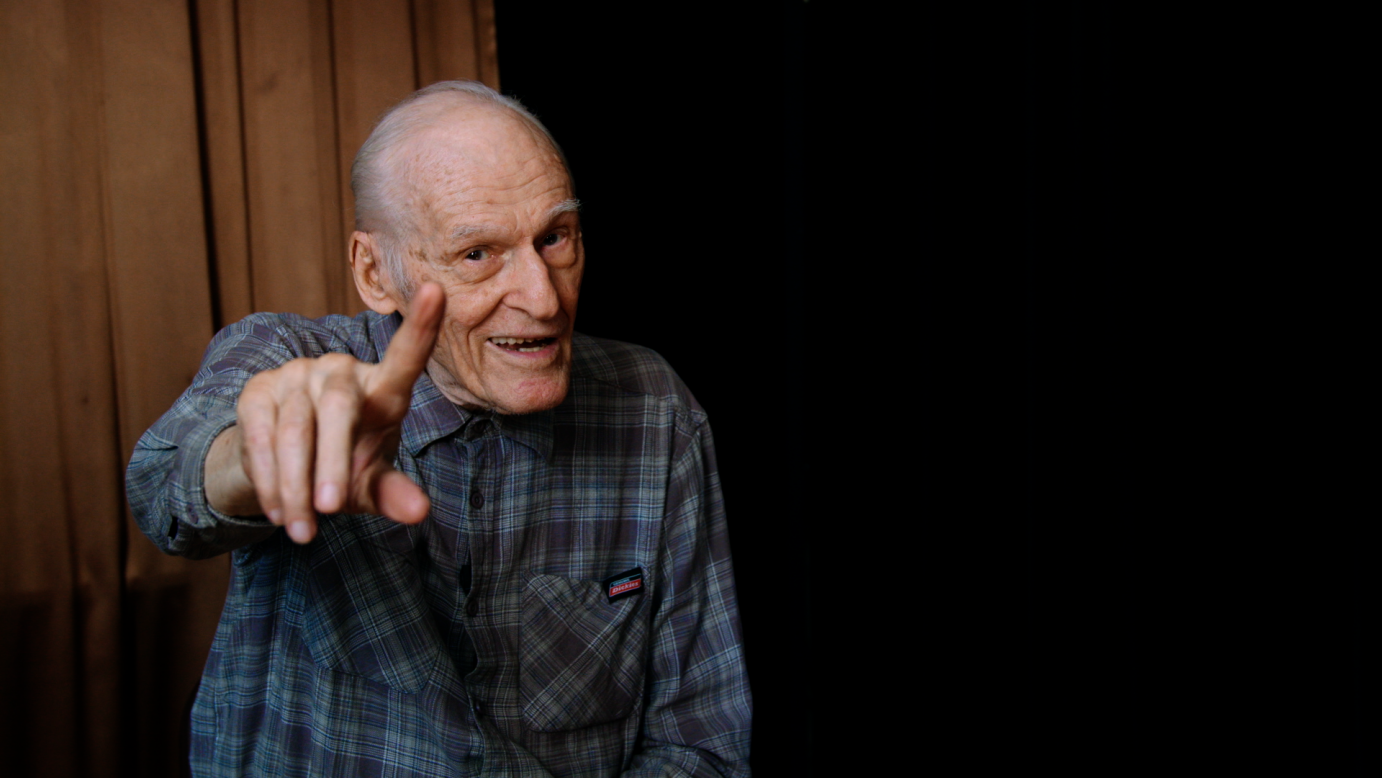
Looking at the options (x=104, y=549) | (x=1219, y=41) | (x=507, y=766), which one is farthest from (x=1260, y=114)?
(x=104, y=549)

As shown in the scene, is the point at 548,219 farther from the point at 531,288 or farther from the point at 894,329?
the point at 894,329

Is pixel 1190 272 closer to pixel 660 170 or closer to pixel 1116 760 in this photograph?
pixel 1116 760

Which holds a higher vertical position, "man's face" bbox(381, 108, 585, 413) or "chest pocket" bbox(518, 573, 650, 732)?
"man's face" bbox(381, 108, 585, 413)

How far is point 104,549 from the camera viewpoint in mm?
1879

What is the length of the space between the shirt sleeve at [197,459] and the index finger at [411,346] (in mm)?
229

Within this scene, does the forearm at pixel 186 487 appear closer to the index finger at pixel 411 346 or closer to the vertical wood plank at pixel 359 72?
the index finger at pixel 411 346

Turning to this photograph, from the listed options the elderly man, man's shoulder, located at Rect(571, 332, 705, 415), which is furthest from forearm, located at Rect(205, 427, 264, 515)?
man's shoulder, located at Rect(571, 332, 705, 415)

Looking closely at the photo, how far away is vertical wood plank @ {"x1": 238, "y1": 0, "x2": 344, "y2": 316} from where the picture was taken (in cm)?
198

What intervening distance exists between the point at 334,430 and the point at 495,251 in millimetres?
465

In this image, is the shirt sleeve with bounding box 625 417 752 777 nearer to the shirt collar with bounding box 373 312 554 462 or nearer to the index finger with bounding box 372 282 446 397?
the shirt collar with bounding box 373 312 554 462

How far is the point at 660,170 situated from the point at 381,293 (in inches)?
33.8

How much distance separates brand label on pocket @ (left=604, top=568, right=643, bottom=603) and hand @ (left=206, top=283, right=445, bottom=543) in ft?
1.82

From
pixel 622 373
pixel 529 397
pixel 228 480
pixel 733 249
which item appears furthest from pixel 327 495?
pixel 733 249

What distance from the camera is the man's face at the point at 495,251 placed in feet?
3.33
